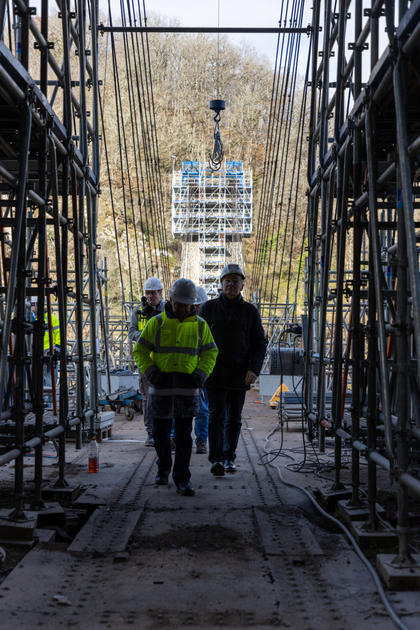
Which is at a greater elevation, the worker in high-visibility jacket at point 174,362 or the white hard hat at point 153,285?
the white hard hat at point 153,285

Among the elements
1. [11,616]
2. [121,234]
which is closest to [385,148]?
[11,616]

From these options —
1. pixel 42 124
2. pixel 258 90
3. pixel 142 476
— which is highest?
pixel 258 90

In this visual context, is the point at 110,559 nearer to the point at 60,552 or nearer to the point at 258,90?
the point at 60,552

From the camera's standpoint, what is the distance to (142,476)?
21.7 ft

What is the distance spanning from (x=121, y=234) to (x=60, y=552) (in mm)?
45338

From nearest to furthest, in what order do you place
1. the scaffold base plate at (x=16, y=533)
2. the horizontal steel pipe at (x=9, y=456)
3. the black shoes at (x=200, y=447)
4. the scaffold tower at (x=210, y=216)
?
the horizontal steel pipe at (x=9, y=456)
the scaffold base plate at (x=16, y=533)
the black shoes at (x=200, y=447)
the scaffold tower at (x=210, y=216)

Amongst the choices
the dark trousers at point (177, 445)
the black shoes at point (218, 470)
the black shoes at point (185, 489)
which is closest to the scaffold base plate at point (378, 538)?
the black shoes at point (185, 489)

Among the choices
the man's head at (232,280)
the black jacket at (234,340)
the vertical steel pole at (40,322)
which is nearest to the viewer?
the vertical steel pole at (40,322)

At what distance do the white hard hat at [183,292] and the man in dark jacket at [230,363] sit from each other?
95 cm

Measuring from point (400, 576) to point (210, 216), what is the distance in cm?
5949

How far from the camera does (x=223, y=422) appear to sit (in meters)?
6.90

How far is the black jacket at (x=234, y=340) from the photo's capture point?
691 cm

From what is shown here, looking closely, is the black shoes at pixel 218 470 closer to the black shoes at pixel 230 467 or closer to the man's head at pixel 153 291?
the black shoes at pixel 230 467

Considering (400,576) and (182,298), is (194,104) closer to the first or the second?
(182,298)
